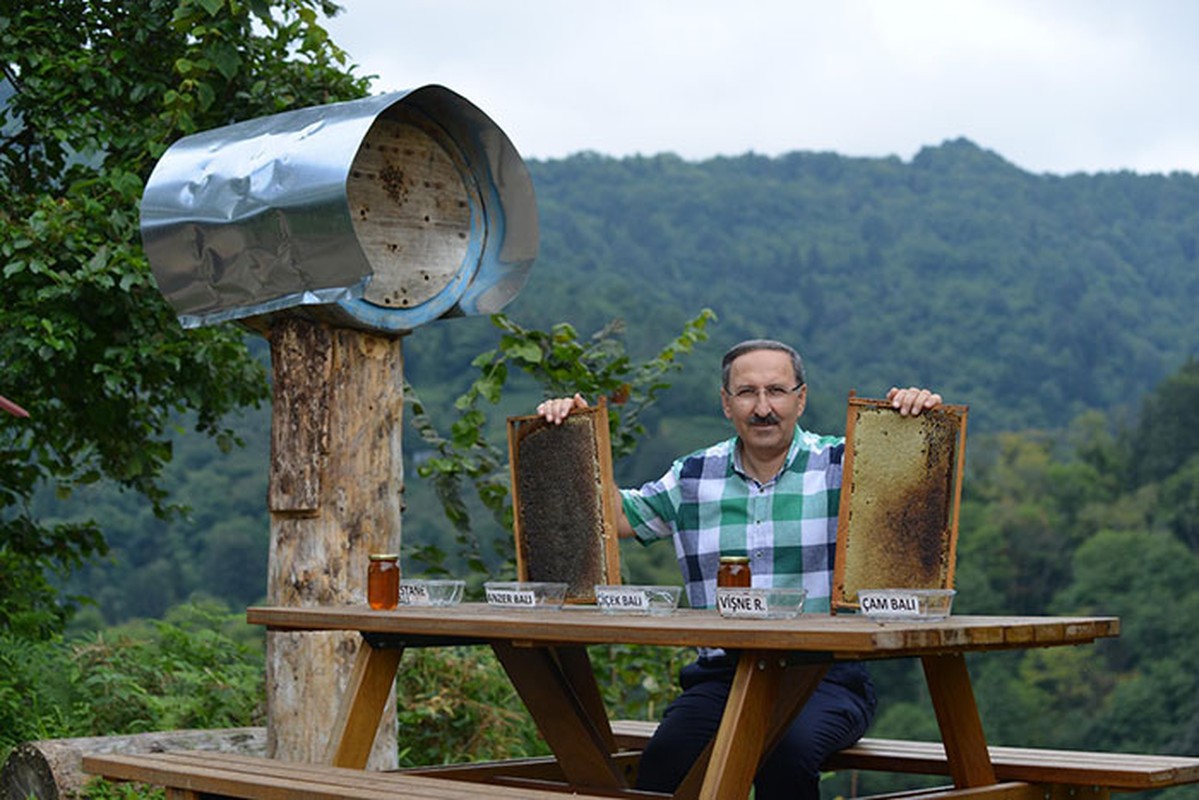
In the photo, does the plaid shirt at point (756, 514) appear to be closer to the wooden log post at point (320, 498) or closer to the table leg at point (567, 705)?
the table leg at point (567, 705)

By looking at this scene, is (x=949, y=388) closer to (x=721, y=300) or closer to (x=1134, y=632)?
(x=721, y=300)

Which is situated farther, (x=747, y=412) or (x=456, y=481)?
(x=456, y=481)

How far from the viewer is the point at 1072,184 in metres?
68.1

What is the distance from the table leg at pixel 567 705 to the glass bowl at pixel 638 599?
0.44 metres

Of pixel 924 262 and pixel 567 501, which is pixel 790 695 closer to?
pixel 567 501

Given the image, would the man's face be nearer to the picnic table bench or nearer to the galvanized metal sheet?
the picnic table bench

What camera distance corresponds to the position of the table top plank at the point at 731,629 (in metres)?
3.51

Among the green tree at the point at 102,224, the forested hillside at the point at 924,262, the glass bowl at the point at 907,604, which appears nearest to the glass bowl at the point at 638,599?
the glass bowl at the point at 907,604

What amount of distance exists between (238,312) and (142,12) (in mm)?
2542

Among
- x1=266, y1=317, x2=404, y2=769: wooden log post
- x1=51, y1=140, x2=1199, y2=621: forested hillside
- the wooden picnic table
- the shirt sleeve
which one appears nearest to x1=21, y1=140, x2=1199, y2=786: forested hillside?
x1=51, y1=140, x2=1199, y2=621: forested hillside

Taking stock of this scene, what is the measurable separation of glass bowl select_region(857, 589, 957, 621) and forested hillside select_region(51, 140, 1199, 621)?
42.6 meters

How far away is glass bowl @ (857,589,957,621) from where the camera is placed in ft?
12.7

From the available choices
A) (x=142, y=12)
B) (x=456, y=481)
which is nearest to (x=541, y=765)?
(x=456, y=481)

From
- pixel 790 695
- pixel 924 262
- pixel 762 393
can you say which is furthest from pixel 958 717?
pixel 924 262
